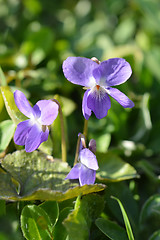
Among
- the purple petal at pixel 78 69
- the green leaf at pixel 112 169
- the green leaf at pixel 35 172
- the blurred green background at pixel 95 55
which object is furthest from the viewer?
the blurred green background at pixel 95 55

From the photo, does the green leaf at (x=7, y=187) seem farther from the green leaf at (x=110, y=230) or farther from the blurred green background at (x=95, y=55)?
the green leaf at (x=110, y=230)

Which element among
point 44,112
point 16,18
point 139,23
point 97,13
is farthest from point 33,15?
point 44,112

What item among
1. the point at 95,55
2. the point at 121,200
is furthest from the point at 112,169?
the point at 95,55

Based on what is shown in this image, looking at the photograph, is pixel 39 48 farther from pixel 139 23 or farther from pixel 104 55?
pixel 139 23

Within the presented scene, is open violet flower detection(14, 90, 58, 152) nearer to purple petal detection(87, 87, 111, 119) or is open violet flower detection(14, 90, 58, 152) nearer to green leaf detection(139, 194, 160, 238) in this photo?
purple petal detection(87, 87, 111, 119)

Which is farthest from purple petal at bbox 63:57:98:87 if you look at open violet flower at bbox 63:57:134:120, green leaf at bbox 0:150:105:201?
green leaf at bbox 0:150:105:201

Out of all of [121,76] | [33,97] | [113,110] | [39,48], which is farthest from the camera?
[39,48]

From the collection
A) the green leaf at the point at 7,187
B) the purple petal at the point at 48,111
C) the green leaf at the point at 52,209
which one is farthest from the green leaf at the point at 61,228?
the purple petal at the point at 48,111
